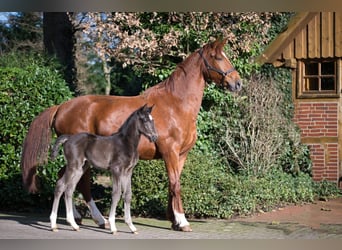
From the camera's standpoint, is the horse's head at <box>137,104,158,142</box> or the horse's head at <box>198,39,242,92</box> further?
the horse's head at <box>198,39,242,92</box>

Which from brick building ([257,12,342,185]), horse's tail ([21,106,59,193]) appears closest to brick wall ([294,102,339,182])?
brick building ([257,12,342,185])

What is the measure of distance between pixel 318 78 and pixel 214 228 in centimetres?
481

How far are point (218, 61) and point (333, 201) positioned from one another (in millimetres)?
4241

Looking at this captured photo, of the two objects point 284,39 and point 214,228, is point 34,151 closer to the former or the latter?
point 214,228

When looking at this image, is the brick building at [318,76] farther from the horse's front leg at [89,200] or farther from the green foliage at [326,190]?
the horse's front leg at [89,200]

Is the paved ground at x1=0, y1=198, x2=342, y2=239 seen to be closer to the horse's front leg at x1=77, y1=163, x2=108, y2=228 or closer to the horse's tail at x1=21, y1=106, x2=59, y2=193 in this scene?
the horse's front leg at x1=77, y1=163, x2=108, y2=228

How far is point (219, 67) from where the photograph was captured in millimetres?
7055

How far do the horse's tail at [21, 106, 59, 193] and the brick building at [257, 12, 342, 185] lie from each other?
5041 mm

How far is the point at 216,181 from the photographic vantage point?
8.59 m

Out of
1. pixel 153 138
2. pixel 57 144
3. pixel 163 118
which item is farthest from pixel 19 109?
pixel 153 138

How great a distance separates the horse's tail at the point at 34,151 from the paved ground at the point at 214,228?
606 millimetres

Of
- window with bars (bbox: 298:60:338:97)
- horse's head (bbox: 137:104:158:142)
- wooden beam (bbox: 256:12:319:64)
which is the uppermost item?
wooden beam (bbox: 256:12:319:64)

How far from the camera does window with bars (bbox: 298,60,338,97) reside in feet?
36.1

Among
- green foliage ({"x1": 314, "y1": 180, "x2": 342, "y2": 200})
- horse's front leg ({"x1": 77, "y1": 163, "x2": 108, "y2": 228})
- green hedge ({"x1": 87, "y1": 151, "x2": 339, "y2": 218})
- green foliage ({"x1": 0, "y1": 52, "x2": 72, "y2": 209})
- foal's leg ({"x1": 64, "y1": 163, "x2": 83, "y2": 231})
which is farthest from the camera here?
green foliage ({"x1": 314, "y1": 180, "x2": 342, "y2": 200})
